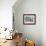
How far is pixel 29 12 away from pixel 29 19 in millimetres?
298

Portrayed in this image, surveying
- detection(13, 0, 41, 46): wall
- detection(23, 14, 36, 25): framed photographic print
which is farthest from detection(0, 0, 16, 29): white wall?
detection(23, 14, 36, 25): framed photographic print

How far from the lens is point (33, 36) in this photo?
212 inches

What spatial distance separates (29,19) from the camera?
5328 mm

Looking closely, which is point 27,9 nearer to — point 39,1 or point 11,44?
point 39,1

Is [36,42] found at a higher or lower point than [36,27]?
lower

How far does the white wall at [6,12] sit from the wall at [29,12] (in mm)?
1050

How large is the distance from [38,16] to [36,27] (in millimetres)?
478

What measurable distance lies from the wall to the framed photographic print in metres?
0.13

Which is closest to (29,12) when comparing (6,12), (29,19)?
(29,19)

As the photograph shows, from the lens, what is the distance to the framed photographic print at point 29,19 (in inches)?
210

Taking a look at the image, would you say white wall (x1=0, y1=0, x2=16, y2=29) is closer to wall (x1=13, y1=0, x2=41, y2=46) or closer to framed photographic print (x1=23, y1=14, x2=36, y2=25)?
wall (x1=13, y1=0, x2=41, y2=46)

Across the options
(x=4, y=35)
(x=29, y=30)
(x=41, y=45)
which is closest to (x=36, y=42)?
(x=41, y=45)

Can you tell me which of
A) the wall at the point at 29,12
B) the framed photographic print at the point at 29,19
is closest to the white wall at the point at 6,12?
the wall at the point at 29,12

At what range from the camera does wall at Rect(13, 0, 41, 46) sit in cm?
535
